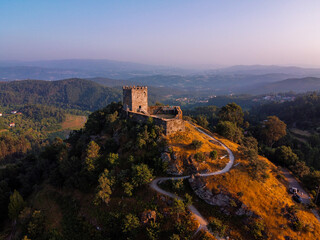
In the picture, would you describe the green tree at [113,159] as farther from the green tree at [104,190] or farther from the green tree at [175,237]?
the green tree at [175,237]

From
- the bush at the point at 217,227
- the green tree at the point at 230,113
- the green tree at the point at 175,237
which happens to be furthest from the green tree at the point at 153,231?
the green tree at the point at 230,113

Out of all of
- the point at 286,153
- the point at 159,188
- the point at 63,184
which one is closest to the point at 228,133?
the point at 286,153

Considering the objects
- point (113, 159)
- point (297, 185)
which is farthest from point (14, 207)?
point (297, 185)

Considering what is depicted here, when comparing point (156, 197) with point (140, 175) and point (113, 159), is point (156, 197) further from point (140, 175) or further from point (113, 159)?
point (113, 159)

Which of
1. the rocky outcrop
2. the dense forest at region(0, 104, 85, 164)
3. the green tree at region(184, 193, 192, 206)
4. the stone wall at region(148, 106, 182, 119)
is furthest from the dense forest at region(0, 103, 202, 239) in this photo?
the dense forest at region(0, 104, 85, 164)

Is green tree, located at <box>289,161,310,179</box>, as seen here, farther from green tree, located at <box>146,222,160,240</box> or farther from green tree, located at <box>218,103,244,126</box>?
green tree, located at <box>146,222,160,240</box>
